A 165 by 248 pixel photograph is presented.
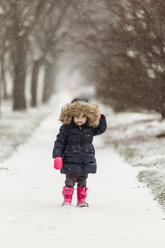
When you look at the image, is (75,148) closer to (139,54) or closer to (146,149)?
(146,149)

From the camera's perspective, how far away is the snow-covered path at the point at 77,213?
15.1 ft

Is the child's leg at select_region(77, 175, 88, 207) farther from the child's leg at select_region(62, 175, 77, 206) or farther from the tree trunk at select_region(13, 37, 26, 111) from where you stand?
the tree trunk at select_region(13, 37, 26, 111)

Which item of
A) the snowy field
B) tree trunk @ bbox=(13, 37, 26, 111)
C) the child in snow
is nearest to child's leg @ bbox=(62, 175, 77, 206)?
the child in snow

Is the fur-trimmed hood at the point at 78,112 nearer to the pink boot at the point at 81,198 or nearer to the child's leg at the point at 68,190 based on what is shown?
the child's leg at the point at 68,190

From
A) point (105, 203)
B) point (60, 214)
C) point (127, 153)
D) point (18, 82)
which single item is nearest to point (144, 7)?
point (127, 153)

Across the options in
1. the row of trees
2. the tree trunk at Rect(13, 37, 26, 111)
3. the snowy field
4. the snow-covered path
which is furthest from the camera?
the tree trunk at Rect(13, 37, 26, 111)

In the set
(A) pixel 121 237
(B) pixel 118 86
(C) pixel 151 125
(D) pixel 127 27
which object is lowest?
(A) pixel 121 237

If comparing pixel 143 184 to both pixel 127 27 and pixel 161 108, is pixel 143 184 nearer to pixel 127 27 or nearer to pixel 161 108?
pixel 161 108

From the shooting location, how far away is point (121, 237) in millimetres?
4793

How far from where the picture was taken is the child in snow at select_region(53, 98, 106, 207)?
629 centimetres

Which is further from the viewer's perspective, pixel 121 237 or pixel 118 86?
pixel 118 86

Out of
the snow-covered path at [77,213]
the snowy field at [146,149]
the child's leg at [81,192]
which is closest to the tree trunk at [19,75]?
the snowy field at [146,149]

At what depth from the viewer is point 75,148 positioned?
6312 mm

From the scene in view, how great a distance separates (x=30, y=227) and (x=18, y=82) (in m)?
22.6
